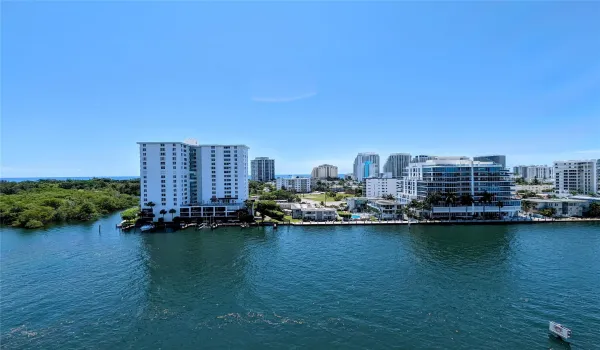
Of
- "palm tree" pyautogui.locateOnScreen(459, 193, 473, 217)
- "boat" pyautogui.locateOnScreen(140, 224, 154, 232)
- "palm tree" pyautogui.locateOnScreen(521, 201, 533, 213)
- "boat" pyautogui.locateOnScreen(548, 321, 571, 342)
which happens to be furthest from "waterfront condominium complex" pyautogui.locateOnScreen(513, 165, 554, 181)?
"boat" pyautogui.locateOnScreen(140, 224, 154, 232)

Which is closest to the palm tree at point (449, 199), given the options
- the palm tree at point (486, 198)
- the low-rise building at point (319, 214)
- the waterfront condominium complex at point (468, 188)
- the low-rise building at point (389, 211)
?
the waterfront condominium complex at point (468, 188)

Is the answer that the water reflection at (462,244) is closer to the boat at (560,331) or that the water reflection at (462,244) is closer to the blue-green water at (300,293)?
the blue-green water at (300,293)

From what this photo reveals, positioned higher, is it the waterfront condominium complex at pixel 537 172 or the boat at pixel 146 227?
the waterfront condominium complex at pixel 537 172

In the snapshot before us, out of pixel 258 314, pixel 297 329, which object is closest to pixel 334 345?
pixel 297 329

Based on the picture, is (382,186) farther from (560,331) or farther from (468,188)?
(560,331)

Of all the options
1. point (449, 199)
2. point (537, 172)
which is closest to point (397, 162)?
point (537, 172)
